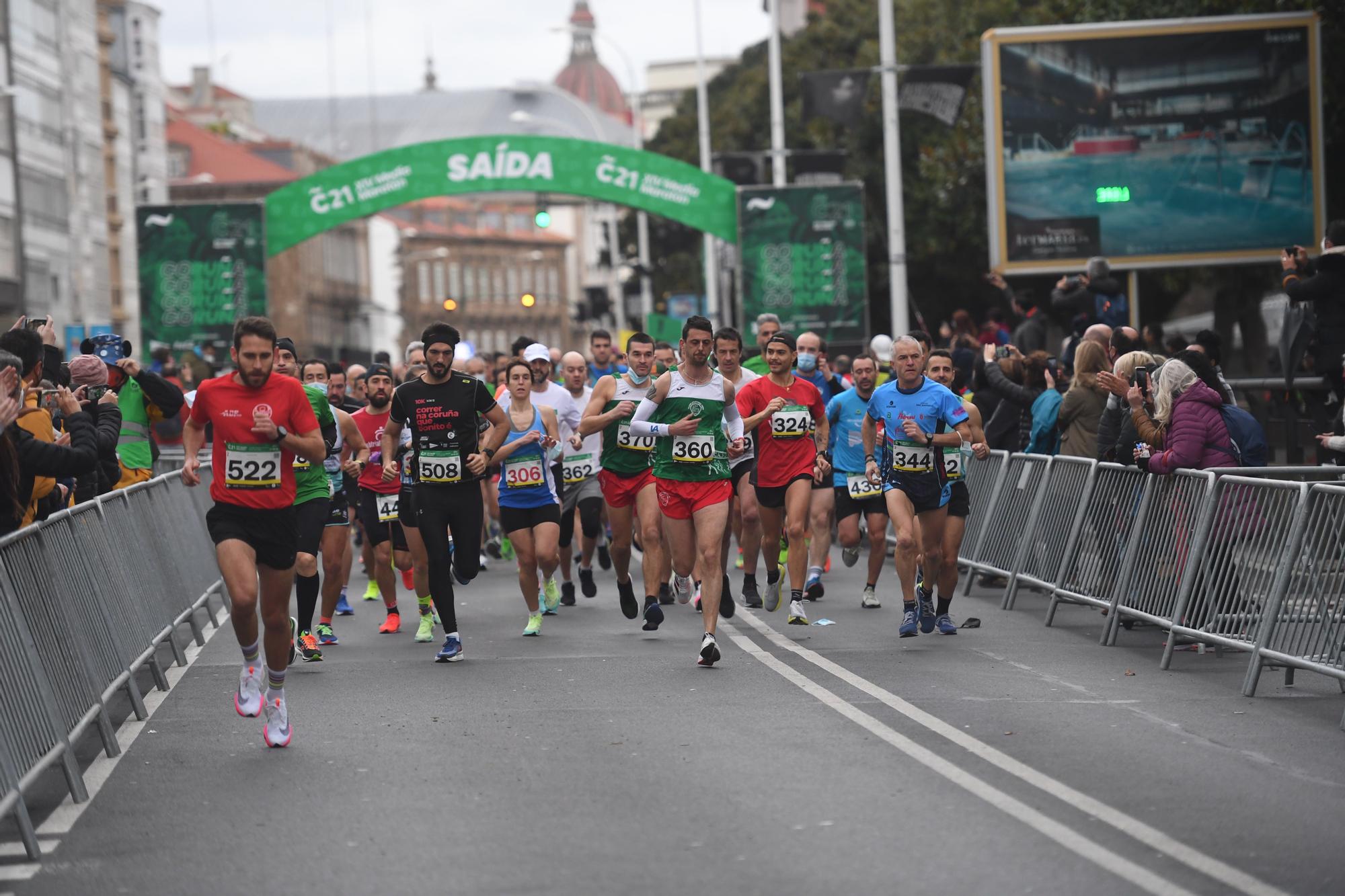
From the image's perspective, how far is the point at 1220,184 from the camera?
2661cm

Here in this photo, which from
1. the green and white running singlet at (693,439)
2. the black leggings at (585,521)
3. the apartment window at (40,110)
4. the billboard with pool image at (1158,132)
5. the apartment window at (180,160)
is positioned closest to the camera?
the green and white running singlet at (693,439)

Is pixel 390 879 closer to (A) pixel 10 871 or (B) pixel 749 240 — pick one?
(A) pixel 10 871

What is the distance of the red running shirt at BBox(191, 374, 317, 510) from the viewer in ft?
32.6

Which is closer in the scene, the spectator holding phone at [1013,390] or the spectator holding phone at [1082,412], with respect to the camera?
the spectator holding phone at [1082,412]

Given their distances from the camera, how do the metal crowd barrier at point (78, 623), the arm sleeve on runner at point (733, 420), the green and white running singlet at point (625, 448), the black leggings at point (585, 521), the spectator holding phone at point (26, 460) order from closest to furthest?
the metal crowd barrier at point (78, 623) < the spectator holding phone at point (26, 460) < the arm sleeve on runner at point (733, 420) < the green and white running singlet at point (625, 448) < the black leggings at point (585, 521)

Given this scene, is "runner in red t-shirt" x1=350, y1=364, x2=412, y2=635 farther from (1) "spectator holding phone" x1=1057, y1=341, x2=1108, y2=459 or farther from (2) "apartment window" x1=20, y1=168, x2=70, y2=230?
(2) "apartment window" x1=20, y1=168, x2=70, y2=230

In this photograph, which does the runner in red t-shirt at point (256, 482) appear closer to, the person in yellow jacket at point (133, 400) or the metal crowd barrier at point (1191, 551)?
the metal crowd barrier at point (1191, 551)

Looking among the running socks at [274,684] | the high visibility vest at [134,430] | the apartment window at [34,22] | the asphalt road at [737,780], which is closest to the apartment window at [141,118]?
the apartment window at [34,22]

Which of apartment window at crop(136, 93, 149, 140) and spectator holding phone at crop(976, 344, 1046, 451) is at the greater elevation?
apartment window at crop(136, 93, 149, 140)

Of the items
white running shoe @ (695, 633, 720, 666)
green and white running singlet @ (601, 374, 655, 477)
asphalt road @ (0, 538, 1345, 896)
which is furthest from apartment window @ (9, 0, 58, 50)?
Answer: white running shoe @ (695, 633, 720, 666)

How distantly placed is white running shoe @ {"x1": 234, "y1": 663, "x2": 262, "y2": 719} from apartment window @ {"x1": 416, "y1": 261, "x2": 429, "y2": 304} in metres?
140

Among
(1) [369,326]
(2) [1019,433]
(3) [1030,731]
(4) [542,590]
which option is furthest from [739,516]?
(1) [369,326]

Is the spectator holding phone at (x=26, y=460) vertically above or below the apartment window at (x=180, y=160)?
below

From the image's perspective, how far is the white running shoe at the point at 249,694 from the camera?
10062mm
